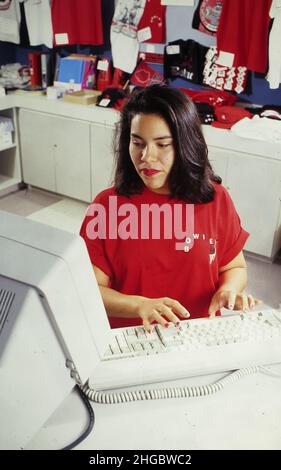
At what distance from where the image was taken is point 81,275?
787 millimetres

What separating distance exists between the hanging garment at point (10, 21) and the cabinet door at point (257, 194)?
7.71ft

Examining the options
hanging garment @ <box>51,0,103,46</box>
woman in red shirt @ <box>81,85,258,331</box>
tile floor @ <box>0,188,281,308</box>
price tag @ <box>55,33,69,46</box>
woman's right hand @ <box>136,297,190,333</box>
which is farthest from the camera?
price tag @ <box>55,33,69,46</box>

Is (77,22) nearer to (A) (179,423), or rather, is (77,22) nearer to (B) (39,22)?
(B) (39,22)

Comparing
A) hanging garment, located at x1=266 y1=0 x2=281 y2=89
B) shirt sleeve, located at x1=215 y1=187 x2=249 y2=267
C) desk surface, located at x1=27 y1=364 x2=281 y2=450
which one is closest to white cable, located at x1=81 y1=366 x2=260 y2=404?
A: desk surface, located at x1=27 y1=364 x2=281 y2=450

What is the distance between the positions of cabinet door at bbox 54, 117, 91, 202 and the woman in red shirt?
222cm

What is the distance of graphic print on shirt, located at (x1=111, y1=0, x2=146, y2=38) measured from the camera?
3406 mm

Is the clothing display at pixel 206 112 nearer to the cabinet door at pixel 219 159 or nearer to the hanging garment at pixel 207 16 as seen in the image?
the cabinet door at pixel 219 159

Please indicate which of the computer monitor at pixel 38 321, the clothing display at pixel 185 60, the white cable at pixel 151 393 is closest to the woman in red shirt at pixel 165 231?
the white cable at pixel 151 393

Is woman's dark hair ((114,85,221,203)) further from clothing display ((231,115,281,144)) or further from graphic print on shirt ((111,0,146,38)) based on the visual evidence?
graphic print on shirt ((111,0,146,38))

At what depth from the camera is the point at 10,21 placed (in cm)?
394

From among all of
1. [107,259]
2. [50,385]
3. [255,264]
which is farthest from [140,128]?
[255,264]

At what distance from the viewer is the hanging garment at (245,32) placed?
115 inches
